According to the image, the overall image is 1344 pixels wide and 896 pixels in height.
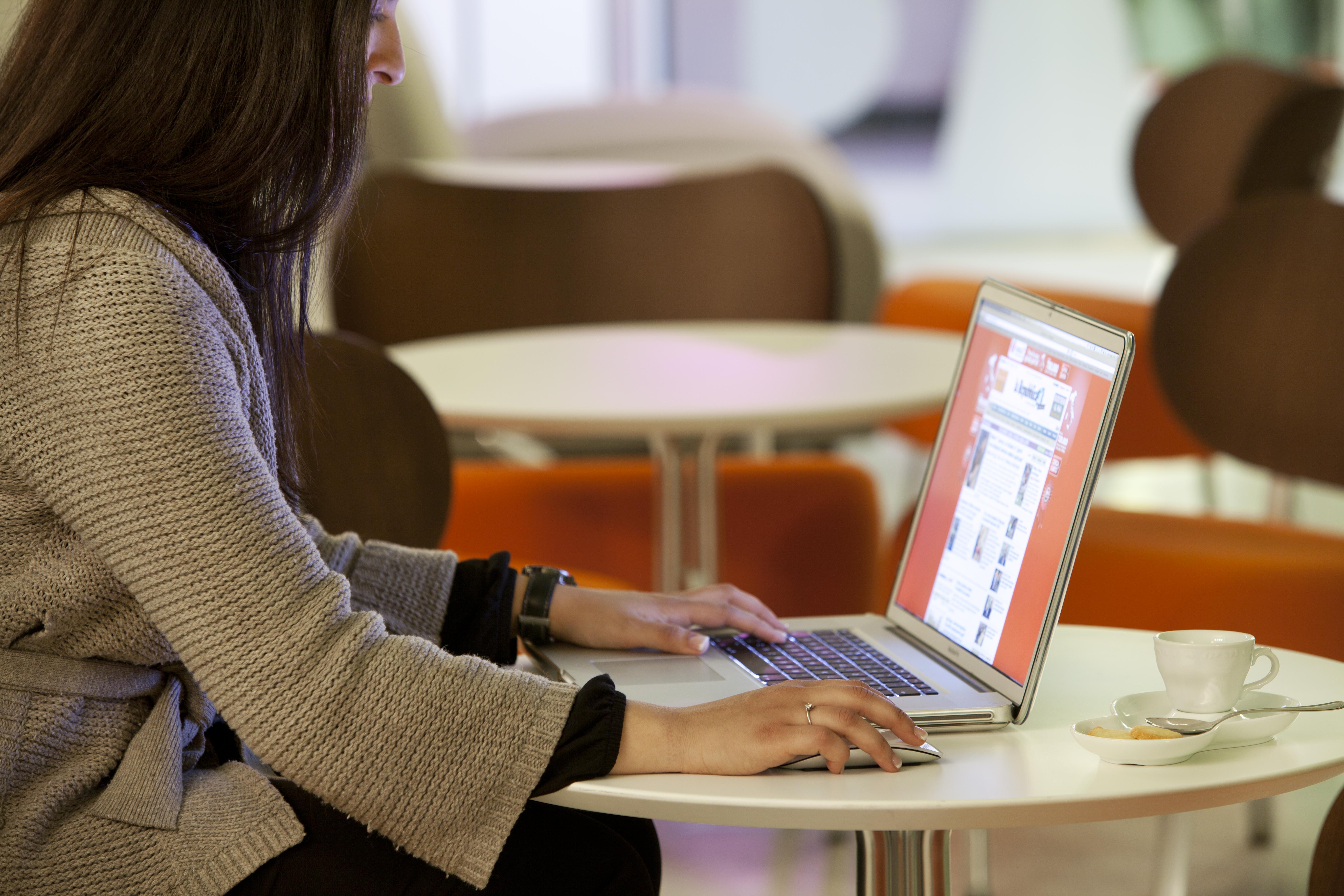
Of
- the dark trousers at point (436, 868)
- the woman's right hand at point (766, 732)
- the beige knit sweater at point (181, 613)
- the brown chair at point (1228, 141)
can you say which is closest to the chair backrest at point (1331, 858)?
the woman's right hand at point (766, 732)

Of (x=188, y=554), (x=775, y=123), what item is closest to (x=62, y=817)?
(x=188, y=554)

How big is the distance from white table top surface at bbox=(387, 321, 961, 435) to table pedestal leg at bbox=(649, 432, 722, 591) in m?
0.13

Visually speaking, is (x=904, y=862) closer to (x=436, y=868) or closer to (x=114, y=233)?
(x=436, y=868)

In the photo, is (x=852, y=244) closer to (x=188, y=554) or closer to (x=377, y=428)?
(x=377, y=428)

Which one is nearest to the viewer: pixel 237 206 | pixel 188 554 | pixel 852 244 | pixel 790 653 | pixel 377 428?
pixel 188 554

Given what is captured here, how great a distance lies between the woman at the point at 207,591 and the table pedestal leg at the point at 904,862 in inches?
3.7

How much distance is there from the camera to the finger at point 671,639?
4.16ft

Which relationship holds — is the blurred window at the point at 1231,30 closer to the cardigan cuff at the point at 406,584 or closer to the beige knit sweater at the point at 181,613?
the cardigan cuff at the point at 406,584

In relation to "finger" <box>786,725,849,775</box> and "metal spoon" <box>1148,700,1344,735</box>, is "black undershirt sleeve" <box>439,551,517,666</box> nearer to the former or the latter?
"finger" <box>786,725,849,775</box>

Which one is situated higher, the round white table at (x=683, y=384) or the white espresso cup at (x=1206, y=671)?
the white espresso cup at (x=1206, y=671)

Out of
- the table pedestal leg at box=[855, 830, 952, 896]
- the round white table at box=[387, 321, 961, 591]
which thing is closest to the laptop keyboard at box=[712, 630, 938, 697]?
the table pedestal leg at box=[855, 830, 952, 896]

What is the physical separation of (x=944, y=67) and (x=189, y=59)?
7258mm

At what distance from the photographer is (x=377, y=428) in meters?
1.77

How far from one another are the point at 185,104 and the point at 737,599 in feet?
1.96
